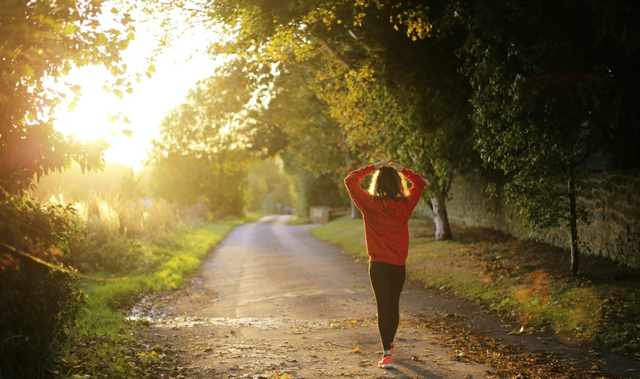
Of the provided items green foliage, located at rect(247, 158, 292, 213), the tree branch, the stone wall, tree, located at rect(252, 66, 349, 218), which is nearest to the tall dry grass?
the tree branch

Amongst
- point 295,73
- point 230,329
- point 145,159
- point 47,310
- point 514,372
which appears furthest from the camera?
point 145,159

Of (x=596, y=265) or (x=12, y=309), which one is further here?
(x=596, y=265)

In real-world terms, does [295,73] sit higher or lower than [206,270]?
higher

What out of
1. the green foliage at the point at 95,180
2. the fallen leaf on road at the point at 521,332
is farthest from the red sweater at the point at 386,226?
the green foliage at the point at 95,180

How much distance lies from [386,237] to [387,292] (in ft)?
2.02

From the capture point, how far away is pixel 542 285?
1045 cm

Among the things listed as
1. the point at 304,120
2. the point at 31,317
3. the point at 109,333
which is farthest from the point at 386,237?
the point at 304,120

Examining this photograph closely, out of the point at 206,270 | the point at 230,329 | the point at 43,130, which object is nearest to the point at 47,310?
the point at 43,130

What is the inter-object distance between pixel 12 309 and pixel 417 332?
17.4ft

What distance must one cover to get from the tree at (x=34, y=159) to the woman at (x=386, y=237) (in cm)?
289

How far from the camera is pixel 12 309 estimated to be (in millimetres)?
4801

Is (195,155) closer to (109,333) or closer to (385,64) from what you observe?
(385,64)

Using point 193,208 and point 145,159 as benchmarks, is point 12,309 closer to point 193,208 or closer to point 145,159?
point 193,208

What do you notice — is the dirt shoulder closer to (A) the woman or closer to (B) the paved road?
(B) the paved road
